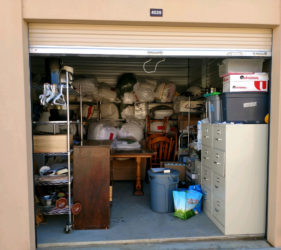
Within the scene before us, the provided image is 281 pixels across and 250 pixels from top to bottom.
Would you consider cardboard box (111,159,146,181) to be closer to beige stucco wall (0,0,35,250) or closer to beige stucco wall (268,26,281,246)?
beige stucco wall (0,0,35,250)

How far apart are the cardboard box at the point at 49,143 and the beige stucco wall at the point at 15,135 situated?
380 millimetres

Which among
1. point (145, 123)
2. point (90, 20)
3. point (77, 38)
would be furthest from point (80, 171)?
point (145, 123)

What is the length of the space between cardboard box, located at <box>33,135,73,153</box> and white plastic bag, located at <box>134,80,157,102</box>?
9.46 ft

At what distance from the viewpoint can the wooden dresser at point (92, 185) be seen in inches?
125

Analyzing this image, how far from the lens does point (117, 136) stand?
18.4 ft

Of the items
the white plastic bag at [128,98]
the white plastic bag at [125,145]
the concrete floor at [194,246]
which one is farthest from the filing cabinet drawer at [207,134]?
the white plastic bag at [128,98]

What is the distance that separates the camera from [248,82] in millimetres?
3078

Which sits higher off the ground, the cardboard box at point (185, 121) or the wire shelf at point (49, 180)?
the cardboard box at point (185, 121)

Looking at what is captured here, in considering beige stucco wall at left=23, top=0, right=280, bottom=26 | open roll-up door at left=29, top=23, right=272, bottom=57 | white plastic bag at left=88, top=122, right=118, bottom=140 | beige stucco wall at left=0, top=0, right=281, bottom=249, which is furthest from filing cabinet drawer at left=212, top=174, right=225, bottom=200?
white plastic bag at left=88, top=122, right=118, bottom=140

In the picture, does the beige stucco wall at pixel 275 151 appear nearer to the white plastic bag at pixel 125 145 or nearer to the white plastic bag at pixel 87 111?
the white plastic bag at pixel 125 145

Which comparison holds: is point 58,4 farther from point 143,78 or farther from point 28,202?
point 143,78

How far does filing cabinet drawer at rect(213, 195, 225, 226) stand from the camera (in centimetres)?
310

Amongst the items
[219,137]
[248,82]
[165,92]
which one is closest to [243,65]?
[248,82]

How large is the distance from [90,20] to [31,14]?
63 centimetres
